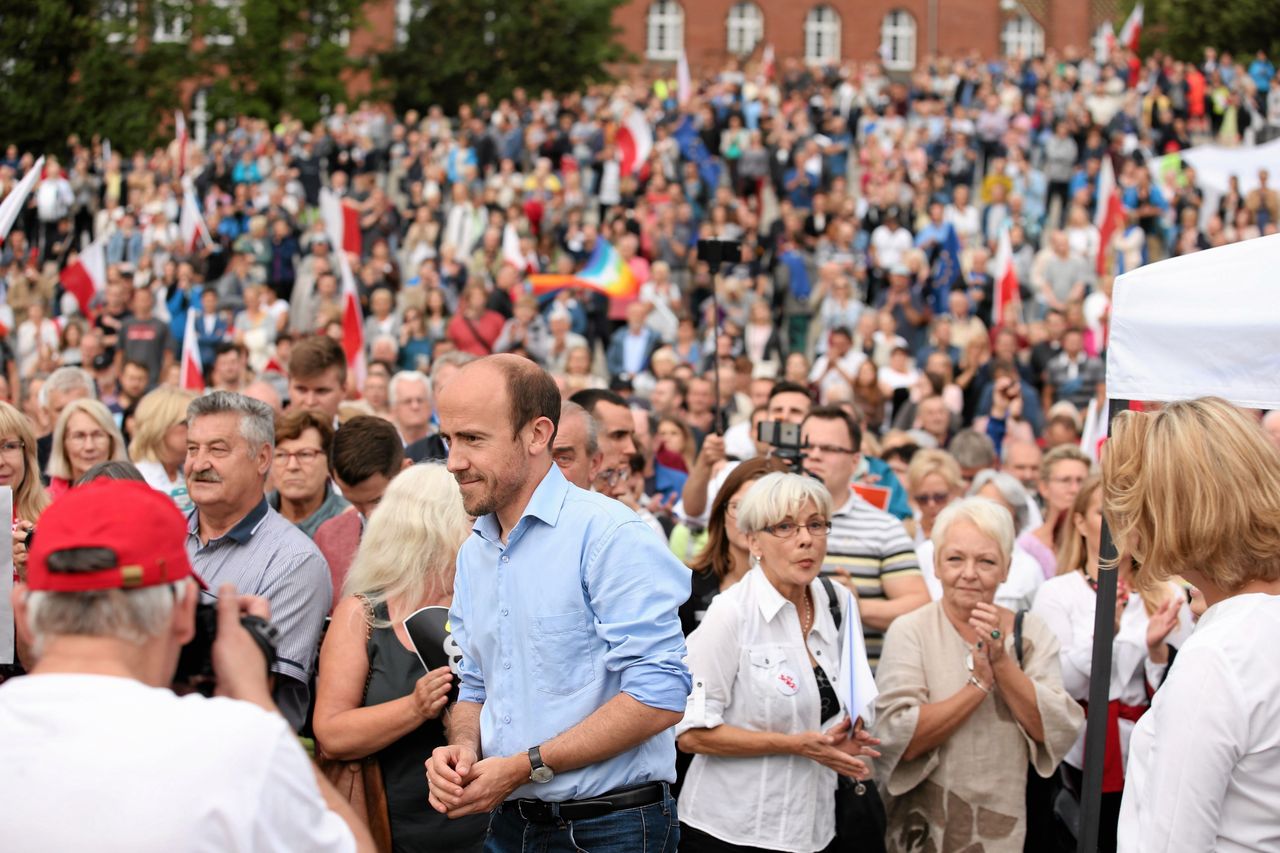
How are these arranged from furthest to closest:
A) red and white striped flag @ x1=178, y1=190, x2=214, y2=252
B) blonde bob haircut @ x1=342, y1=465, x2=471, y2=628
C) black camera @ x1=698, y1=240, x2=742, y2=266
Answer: red and white striped flag @ x1=178, y1=190, x2=214, y2=252, black camera @ x1=698, y1=240, x2=742, y2=266, blonde bob haircut @ x1=342, y1=465, x2=471, y2=628

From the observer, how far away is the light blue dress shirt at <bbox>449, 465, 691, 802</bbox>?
345 centimetres

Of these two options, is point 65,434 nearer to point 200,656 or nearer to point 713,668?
point 713,668

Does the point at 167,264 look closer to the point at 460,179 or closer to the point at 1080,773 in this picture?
the point at 460,179

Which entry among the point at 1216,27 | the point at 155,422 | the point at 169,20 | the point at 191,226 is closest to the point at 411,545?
the point at 155,422

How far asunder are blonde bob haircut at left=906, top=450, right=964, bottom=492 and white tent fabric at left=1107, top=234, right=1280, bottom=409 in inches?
136

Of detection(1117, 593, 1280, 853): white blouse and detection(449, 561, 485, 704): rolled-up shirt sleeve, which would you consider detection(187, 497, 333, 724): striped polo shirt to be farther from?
detection(1117, 593, 1280, 853): white blouse

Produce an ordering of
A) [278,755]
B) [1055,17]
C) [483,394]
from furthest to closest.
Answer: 1. [1055,17]
2. [483,394]
3. [278,755]

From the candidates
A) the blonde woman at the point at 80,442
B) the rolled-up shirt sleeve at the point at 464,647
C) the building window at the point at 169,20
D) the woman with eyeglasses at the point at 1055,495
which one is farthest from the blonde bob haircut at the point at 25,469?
the building window at the point at 169,20

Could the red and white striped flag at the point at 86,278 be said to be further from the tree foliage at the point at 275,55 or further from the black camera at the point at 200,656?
the tree foliage at the point at 275,55

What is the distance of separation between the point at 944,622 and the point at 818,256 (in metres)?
14.6

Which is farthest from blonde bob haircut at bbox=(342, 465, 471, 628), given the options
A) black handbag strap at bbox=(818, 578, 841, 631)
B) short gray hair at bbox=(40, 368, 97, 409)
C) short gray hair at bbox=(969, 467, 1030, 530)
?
short gray hair at bbox=(40, 368, 97, 409)

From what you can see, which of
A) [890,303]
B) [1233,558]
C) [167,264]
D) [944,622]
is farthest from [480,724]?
[167,264]

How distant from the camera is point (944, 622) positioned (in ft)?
17.5

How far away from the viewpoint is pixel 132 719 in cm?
224
